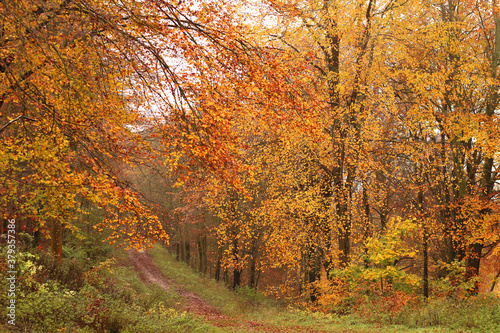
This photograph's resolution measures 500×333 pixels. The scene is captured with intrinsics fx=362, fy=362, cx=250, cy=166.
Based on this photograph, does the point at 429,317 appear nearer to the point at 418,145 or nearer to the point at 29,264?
the point at 418,145

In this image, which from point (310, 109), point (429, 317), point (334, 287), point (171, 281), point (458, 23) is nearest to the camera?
point (310, 109)

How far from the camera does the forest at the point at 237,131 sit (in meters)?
5.38

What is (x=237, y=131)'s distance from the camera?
13117mm

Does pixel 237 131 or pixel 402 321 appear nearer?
→ pixel 402 321

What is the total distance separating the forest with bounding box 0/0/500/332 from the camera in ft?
17.6

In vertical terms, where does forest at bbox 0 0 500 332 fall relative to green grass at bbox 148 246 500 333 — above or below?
above

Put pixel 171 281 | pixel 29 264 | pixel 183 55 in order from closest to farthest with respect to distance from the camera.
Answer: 1. pixel 183 55
2. pixel 29 264
3. pixel 171 281

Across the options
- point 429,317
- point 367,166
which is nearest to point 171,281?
point 367,166

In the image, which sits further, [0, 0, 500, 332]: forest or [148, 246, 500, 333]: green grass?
[148, 246, 500, 333]: green grass

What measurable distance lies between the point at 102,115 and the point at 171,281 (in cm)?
1807

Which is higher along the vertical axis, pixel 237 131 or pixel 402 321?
pixel 237 131

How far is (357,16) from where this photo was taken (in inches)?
475

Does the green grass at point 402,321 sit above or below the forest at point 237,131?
below

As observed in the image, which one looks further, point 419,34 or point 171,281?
point 171,281
